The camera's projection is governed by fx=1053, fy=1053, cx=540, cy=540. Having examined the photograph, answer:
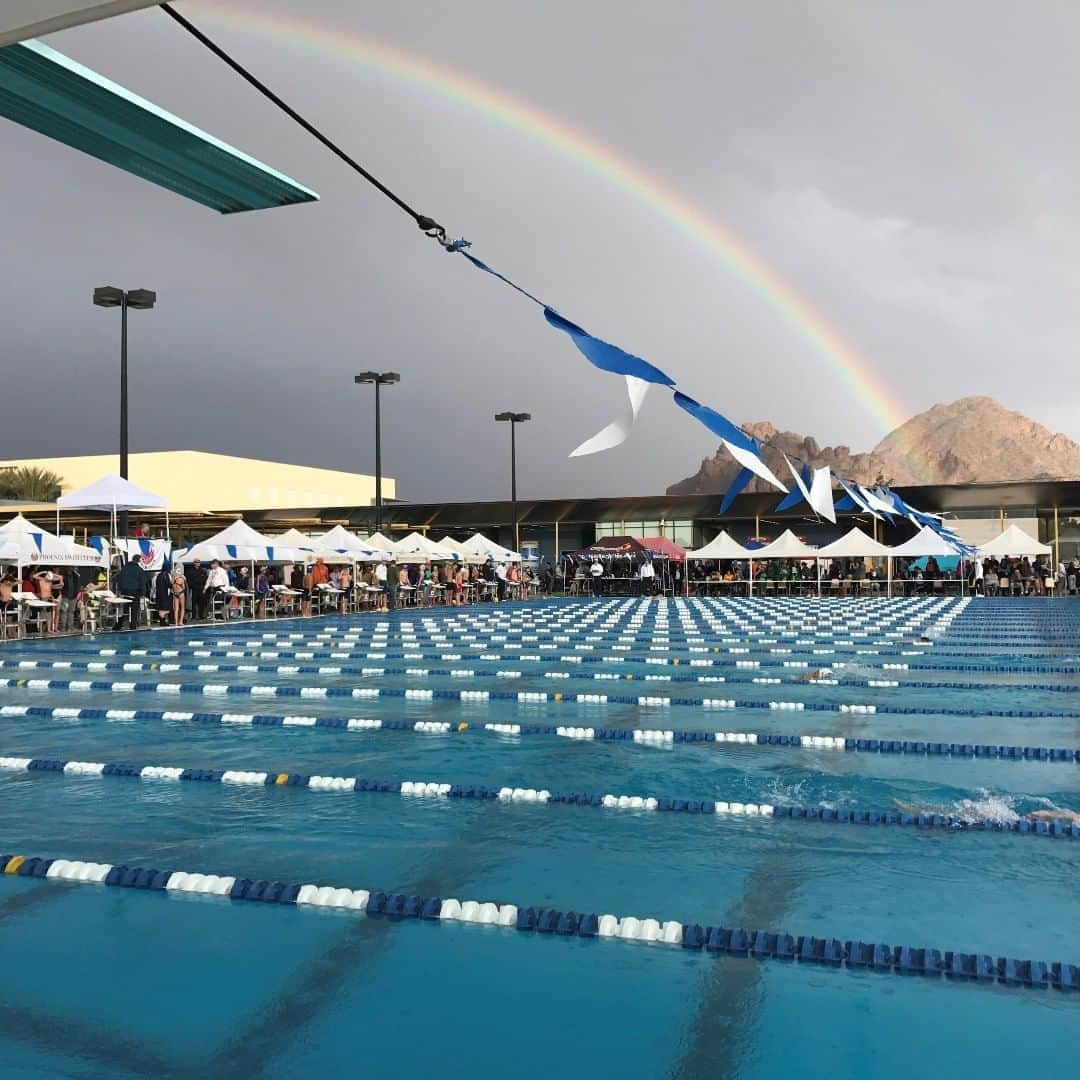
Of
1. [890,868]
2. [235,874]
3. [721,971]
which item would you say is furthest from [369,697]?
[721,971]

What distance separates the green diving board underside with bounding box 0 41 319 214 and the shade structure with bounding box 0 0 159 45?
1.75 ft

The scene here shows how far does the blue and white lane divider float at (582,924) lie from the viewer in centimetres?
293

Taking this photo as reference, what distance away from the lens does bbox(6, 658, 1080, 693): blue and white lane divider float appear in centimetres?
973

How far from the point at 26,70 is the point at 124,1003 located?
2750mm

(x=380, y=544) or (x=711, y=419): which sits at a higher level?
(x=711, y=419)

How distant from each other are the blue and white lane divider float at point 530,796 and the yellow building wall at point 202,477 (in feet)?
134

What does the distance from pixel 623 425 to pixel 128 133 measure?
4.84m

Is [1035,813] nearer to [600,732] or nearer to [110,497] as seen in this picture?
[600,732]

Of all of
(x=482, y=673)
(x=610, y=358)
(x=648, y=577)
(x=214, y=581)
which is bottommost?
(x=482, y=673)

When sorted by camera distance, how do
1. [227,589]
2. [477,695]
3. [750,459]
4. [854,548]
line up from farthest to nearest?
[854,548]
[227,589]
[750,459]
[477,695]

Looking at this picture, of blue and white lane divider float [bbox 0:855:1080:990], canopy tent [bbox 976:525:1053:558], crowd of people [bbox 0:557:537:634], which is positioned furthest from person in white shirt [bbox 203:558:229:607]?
canopy tent [bbox 976:525:1053:558]

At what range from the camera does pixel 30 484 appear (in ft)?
154

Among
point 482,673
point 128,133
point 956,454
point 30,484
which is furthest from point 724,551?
point 956,454

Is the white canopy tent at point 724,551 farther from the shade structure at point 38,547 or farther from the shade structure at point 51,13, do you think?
the shade structure at point 51,13
